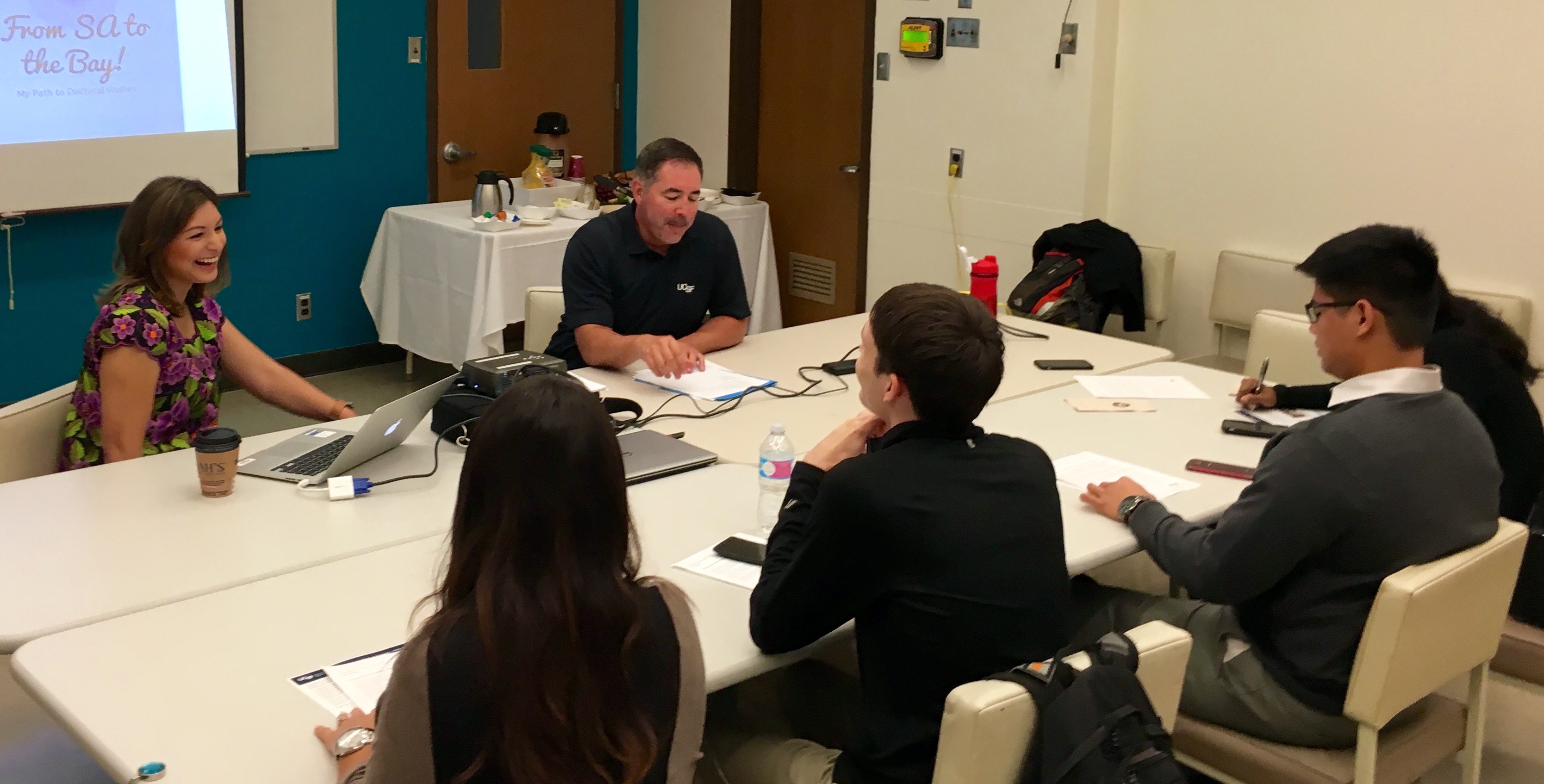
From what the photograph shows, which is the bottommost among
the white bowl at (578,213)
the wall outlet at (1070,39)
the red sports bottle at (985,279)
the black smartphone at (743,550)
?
the black smartphone at (743,550)

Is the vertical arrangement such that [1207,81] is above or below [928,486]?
above

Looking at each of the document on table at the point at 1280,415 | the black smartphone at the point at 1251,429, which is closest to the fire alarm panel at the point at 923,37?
the document on table at the point at 1280,415

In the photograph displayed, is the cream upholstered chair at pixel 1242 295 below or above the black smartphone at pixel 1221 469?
above

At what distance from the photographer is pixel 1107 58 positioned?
4891 mm

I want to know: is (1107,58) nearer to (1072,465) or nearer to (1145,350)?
(1145,350)

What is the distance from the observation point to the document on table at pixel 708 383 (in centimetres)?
311

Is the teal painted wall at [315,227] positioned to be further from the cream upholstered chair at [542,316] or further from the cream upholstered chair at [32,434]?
the cream upholstered chair at [32,434]

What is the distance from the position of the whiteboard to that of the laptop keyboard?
3062 millimetres

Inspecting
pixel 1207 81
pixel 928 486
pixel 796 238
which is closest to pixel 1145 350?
pixel 1207 81

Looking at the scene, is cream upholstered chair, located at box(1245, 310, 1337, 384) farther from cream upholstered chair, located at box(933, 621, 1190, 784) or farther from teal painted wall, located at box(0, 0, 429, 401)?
teal painted wall, located at box(0, 0, 429, 401)

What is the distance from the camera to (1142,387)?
10.9 ft

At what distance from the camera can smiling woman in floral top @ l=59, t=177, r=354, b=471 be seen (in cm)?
262

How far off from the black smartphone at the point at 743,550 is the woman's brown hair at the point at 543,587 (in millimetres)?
737

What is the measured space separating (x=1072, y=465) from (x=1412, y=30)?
242 centimetres
